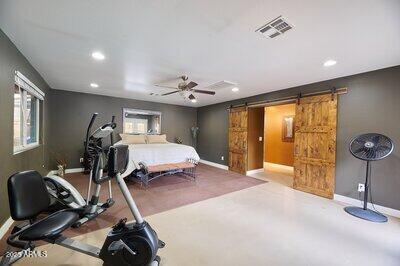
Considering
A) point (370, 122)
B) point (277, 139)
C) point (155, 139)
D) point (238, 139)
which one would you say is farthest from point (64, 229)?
point (277, 139)

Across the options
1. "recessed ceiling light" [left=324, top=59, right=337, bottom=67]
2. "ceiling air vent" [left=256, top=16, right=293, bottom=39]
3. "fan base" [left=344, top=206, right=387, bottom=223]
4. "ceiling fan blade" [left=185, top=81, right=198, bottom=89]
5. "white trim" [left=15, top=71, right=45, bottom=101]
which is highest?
"ceiling air vent" [left=256, top=16, right=293, bottom=39]

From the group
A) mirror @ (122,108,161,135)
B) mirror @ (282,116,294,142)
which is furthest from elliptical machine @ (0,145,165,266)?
mirror @ (282,116,294,142)

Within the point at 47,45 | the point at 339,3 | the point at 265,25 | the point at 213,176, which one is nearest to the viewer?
the point at 339,3

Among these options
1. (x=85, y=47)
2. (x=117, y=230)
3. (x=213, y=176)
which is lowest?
(x=213, y=176)

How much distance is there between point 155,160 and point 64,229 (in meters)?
3.04

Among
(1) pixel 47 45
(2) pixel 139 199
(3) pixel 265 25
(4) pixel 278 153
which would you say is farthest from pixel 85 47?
(4) pixel 278 153

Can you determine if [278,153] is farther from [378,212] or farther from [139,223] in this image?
[139,223]

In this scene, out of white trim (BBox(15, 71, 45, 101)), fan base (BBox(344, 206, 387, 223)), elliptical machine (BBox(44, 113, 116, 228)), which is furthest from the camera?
fan base (BBox(344, 206, 387, 223))

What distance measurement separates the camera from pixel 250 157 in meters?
5.63

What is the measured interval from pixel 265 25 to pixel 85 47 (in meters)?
2.29

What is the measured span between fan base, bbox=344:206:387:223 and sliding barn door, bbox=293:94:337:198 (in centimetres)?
54

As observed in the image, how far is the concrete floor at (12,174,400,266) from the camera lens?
72.3 inches

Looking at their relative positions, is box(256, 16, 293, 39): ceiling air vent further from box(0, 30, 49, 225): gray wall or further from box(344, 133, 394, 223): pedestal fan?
box(0, 30, 49, 225): gray wall

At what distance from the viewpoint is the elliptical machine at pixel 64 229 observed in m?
1.47
